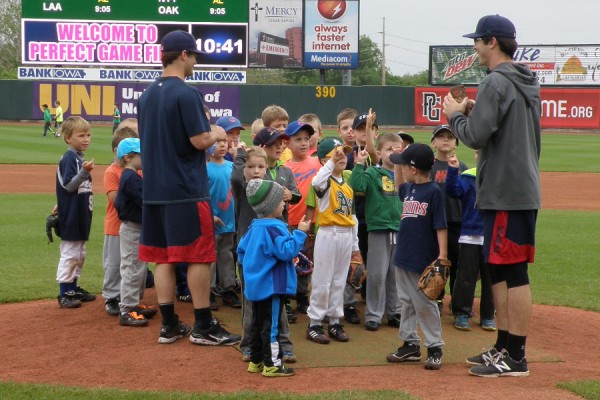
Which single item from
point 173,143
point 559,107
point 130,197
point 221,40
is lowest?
point 130,197

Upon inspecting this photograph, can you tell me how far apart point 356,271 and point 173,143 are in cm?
190

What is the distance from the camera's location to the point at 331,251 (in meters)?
6.36

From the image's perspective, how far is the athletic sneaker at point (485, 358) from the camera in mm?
5449

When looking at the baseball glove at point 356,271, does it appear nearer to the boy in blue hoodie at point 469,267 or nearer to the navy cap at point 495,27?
the boy in blue hoodie at point 469,267

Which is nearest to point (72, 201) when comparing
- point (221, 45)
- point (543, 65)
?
point (221, 45)

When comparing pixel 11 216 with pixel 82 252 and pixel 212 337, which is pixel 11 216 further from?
pixel 212 337

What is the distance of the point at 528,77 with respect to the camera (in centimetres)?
544

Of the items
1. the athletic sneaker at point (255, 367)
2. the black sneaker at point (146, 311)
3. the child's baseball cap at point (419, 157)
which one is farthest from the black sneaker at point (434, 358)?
the black sneaker at point (146, 311)

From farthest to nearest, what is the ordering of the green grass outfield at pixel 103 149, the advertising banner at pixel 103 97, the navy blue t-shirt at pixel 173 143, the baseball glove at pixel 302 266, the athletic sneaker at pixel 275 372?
the advertising banner at pixel 103 97, the green grass outfield at pixel 103 149, the baseball glove at pixel 302 266, the navy blue t-shirt at pixel 173 143, the athletic sneaker at pixel 275 372

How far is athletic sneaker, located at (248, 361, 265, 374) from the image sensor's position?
537 cm

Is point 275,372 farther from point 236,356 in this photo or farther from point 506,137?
point 506,137

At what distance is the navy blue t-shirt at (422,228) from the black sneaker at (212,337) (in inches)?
52.1

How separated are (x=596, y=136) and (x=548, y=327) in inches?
1497

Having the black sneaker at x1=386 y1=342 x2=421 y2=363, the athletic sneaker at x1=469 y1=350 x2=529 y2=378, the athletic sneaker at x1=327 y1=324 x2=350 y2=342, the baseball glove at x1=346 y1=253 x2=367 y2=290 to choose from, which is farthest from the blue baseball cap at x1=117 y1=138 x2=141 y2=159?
the athletic sneaker at x1=469 y1=350 x2=529 y2=378
